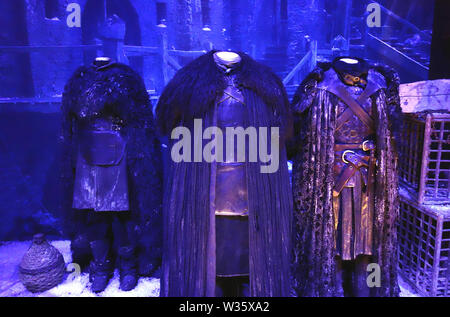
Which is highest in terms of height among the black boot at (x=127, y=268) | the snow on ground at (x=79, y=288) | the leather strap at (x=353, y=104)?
the leather strap at (x=353, y=104)

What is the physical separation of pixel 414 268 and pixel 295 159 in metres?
1.73

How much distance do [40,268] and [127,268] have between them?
71 centimetres

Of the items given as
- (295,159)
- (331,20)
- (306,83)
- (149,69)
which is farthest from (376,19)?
(149,69)

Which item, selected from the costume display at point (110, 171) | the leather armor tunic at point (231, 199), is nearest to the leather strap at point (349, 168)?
the leather armor tunic at point (231, 199)

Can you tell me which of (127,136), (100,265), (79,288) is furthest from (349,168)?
(79,288)

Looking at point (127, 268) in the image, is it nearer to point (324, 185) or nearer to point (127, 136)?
point (127, 136)

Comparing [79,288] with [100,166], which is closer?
[100,166]

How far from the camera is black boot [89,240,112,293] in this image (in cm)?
245

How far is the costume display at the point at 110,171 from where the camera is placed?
2.23 meters

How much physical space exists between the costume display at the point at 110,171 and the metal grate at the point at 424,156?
2.04 m

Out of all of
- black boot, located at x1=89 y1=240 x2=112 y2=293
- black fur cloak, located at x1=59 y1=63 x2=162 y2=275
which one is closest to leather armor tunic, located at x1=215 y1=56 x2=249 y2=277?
black fur cloak, located at x1=59 y1=63 x2=162 y2=275

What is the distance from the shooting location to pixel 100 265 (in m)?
2.49

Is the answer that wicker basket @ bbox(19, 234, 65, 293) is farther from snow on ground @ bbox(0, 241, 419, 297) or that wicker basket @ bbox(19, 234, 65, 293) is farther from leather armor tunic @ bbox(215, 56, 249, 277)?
leather armor tunic @ bbox(215, 56, 249, 277)

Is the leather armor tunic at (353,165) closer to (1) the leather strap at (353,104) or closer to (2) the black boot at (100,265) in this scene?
(1) the leather strap at (353,104)
